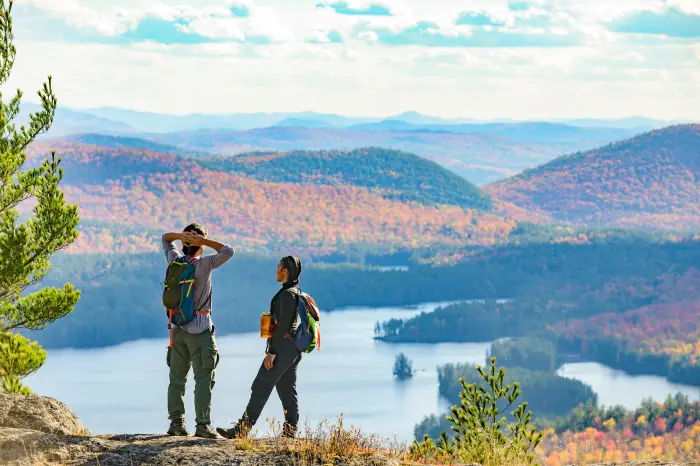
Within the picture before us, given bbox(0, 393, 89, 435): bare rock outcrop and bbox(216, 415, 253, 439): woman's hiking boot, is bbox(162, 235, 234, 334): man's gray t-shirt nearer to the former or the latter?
bbox(216, 415, 253, 439): woman's hiking boot

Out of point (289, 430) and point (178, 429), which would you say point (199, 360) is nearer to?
point (178, 429)

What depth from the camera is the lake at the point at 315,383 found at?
107m

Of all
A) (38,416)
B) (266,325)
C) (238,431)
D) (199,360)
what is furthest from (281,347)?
(38,416)

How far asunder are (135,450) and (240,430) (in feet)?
3.83

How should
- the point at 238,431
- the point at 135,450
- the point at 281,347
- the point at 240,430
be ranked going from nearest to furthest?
the point at 135,450, the point at 240,430, the point at 238,431, the point at 281,347

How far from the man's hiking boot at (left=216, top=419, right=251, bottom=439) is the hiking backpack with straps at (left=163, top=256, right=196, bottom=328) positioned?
47.4 inches

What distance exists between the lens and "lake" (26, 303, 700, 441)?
107062 mm

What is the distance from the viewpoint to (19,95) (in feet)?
62.6

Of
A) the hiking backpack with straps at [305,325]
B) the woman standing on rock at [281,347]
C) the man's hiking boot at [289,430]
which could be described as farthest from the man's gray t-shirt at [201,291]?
the man's hiking boot at [289,430]

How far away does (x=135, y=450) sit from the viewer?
35.3 feet

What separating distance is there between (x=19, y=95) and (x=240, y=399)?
9337cm

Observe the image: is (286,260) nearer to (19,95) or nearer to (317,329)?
(317,329)

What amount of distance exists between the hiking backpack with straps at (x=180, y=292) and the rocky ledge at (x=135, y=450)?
4.14 feet

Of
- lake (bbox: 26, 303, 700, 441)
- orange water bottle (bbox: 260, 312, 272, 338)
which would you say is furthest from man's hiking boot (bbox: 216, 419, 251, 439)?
lake (bbox: 26, 303, 700, 441)
